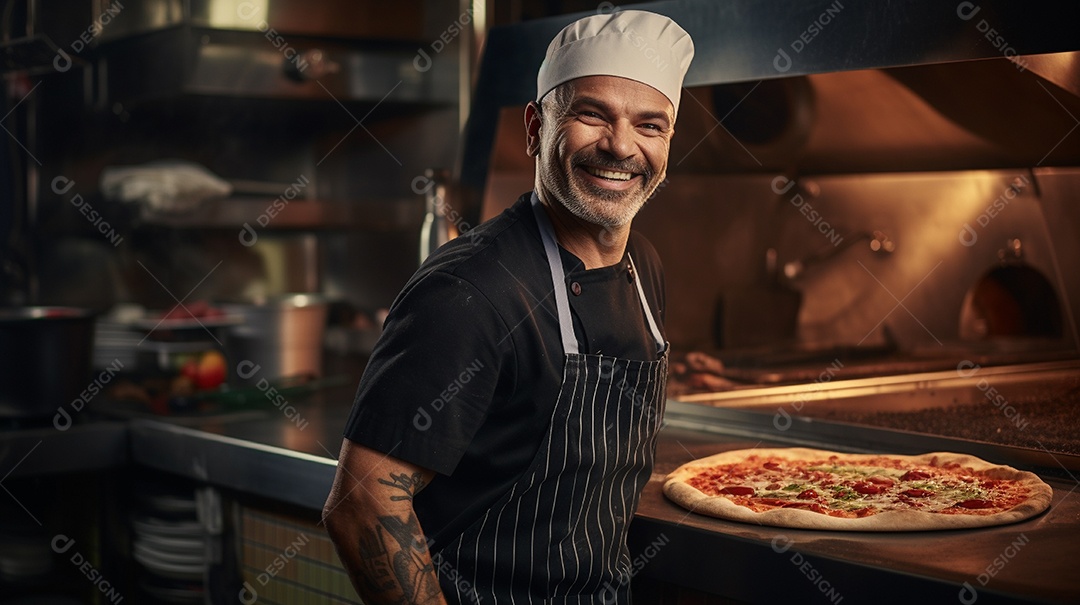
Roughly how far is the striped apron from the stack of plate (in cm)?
115

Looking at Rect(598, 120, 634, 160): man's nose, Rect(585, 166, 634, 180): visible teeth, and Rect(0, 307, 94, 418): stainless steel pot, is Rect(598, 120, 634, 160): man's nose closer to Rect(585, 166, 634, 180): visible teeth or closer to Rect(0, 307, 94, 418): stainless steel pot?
Rect(585, 166, 634, 180): visible teeth

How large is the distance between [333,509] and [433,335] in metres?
0.29

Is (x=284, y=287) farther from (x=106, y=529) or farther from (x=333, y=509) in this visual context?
(x=333, y=509)

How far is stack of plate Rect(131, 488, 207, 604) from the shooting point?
8.32ft

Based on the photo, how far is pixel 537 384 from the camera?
159 centimetres

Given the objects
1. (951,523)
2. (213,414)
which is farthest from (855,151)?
(213,414)

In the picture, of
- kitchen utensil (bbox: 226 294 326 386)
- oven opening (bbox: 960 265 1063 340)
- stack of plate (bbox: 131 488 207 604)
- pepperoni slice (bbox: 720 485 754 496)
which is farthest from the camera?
kitchen utensil (bbox: 226 294 326 386)

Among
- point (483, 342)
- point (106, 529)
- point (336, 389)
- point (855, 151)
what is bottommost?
point (106, 529)

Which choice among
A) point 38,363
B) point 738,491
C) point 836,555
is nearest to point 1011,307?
point 738,491

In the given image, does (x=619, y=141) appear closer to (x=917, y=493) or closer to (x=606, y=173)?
(x=606, y=173)

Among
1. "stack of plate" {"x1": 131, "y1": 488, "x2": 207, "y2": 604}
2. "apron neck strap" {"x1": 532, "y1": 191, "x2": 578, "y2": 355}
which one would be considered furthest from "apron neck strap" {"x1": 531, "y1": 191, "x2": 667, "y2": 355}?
"stack of plate" {"x1": 131, "y1": 488, "x2": 207, "y2": 604}

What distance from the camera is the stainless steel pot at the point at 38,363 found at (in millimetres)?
2631

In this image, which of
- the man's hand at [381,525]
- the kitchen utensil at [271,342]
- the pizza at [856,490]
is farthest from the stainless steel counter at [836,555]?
the kitchen utensil at [271,342]

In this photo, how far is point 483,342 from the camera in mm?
1533
